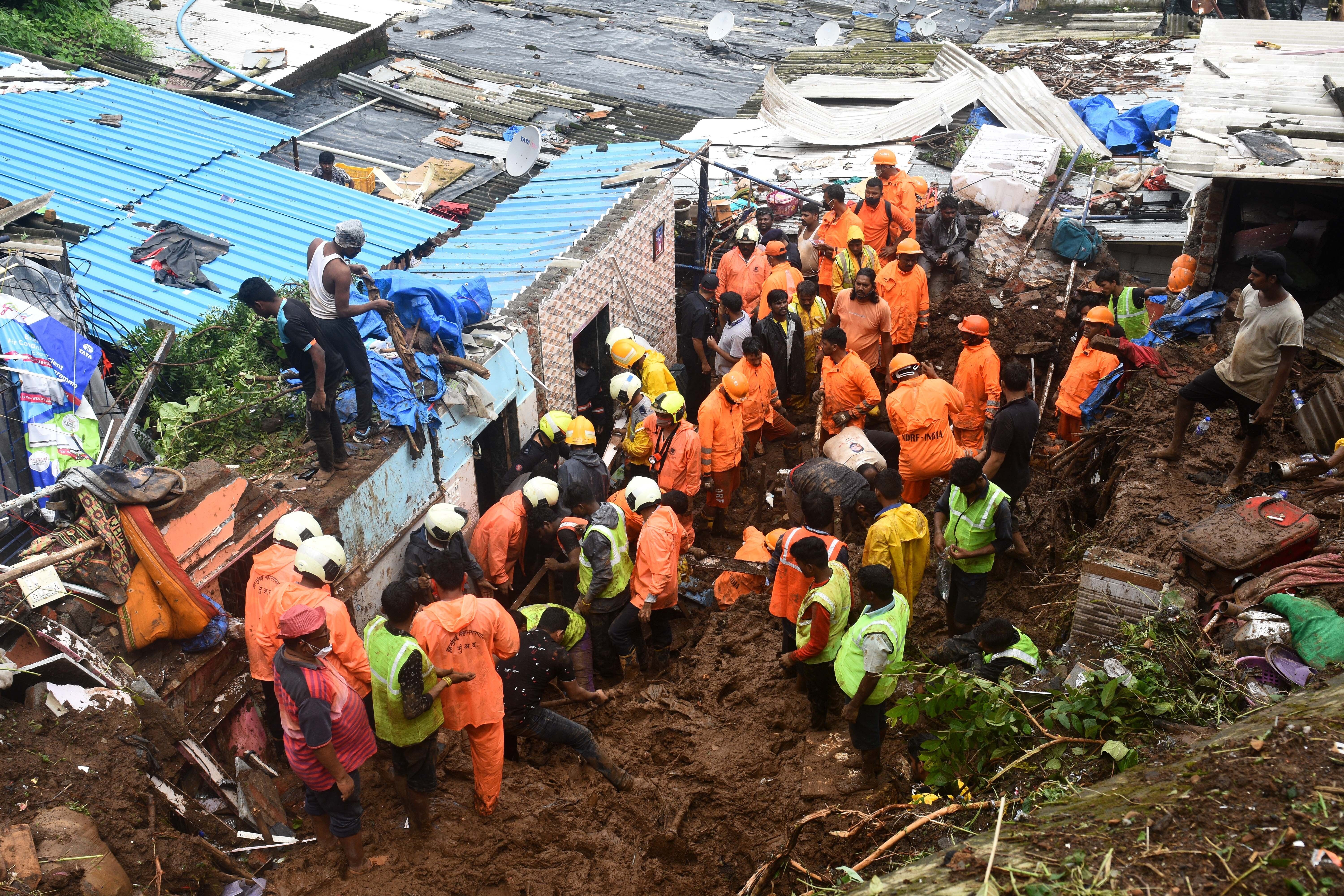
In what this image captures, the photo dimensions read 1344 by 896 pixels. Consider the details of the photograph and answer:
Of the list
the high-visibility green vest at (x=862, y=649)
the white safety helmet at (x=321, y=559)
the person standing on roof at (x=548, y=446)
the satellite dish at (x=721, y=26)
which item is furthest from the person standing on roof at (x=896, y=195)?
the satellite dish at (x=721, y=26)

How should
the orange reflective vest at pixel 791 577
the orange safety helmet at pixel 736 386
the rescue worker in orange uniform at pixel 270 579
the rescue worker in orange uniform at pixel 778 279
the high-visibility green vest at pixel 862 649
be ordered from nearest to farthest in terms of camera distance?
the high-visibility green vest at pixel 862 649, the rescue worker in orange uniform at pixel 270 579, the orange reflective vest at pixel 791 577, the orange safety helmet at pixel 736 386, the rescue worker in orange uniform at pixel 778 279

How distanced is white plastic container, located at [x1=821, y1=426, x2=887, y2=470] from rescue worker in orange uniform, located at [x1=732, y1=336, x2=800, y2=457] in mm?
911

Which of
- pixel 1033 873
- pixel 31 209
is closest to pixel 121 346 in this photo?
pixel 31 209

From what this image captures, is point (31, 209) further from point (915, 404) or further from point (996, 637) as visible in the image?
Answer: point (996, 637)

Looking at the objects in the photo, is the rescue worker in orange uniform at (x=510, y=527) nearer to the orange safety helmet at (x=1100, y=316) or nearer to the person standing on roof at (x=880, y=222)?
the orange safety helmet at (x=1100, y=316)

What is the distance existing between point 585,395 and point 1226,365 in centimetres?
616

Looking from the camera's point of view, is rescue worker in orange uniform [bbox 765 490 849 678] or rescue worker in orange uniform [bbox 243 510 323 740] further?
rescue worker in orange uniform [bbox 765 490 849 678]

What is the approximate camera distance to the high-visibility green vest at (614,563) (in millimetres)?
7012

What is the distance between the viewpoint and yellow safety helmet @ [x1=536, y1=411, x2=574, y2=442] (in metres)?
8.43

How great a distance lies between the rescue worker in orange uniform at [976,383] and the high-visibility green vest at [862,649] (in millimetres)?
3412

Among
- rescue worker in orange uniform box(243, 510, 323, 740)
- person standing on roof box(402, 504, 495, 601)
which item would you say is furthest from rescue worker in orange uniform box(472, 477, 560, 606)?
rescue worker in orange uniform box(243, 510, 323, 740)

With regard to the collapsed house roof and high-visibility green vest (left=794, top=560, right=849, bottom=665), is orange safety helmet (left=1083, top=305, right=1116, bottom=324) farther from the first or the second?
high-visibility green vest (left=794, top=560, right=849, bottom=665)

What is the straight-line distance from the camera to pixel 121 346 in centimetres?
766

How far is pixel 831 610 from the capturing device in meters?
5.87
